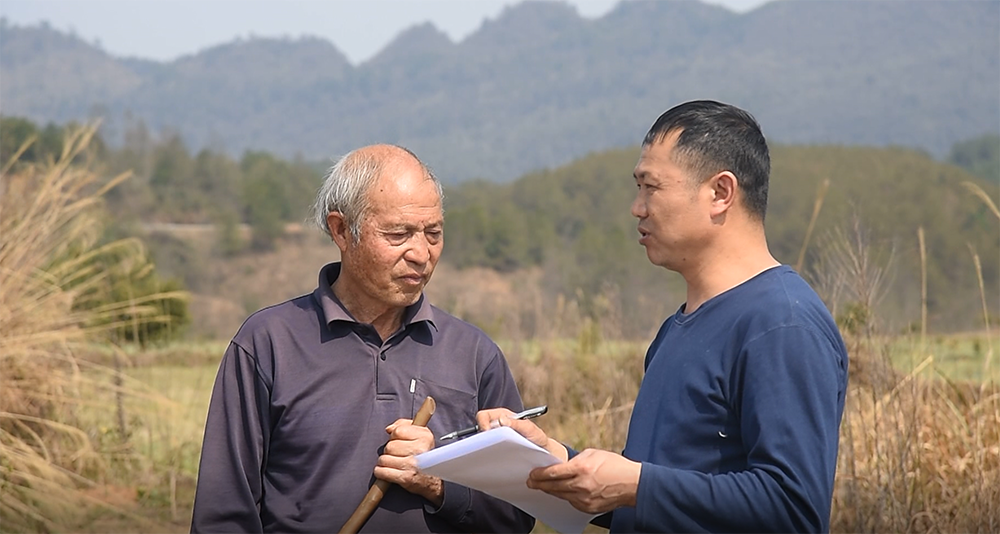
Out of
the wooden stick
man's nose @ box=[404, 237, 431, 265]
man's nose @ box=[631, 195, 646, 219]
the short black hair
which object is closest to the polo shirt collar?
man's nose @ box=[404, 237, 431, 265]

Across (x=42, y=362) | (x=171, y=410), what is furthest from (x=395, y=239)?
(x=171, y=410)

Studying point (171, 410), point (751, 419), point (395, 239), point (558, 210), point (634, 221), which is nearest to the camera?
point (751, 419)

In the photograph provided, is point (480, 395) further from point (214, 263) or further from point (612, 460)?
point (214, 263)

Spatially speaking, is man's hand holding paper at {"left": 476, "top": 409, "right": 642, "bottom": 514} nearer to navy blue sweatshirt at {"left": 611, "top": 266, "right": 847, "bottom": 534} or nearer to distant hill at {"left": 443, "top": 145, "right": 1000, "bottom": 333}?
navy blue sweatshirt at {"left": 611, "top": 266, "right": 847, "bottom": 534}

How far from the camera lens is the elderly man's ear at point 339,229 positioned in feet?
10.4

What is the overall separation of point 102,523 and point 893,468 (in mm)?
4334

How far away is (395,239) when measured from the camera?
3.11 metres

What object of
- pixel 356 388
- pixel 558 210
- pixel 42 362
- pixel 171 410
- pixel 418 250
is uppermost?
pixel 418 250

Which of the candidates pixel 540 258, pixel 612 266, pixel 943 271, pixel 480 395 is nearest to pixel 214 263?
pixel 540 258

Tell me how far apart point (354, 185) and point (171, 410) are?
5886mm

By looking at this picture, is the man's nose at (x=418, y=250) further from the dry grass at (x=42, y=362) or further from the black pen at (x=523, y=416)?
the dry grass at (x=42, y=362)

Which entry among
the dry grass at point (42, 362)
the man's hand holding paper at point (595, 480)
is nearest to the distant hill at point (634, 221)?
the dry grass at point (42, 362)

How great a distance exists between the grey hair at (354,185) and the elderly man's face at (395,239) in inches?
0.9

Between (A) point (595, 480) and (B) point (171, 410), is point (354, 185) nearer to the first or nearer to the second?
(A) point (595, 480)
